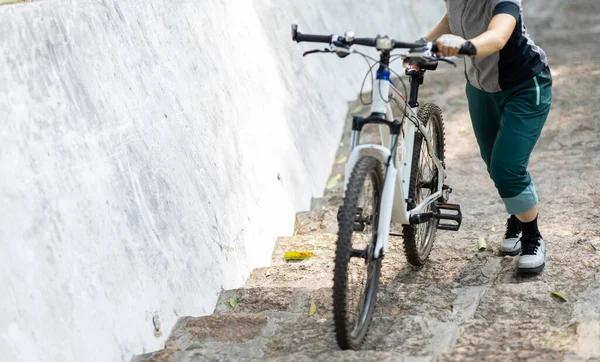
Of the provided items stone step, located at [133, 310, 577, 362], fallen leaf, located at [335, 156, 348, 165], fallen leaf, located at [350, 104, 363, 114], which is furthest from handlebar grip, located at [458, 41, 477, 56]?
fallen leaf, located at [350, 104, 363, 114]

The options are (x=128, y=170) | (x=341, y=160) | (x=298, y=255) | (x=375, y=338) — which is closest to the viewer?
(x=375, y=338)

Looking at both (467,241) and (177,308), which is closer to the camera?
(177,308)

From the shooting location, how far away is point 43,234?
288 centimetres

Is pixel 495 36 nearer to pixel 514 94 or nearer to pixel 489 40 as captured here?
pixel 489 40

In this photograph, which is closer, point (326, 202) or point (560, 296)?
point (560, 296)

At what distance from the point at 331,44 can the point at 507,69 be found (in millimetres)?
1027

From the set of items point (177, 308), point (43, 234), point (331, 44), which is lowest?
point (177, 308)

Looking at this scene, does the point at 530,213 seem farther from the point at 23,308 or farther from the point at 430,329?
the point at 23,308

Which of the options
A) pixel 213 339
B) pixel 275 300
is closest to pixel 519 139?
pixel 275 300

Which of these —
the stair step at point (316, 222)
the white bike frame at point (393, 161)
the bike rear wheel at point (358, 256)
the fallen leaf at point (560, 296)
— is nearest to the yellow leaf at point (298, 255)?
the stair step at point (316, 222)

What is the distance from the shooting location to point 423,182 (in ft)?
14.5

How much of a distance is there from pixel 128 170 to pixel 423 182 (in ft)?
5.53

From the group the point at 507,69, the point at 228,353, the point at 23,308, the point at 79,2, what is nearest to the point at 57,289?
the point at 23,308

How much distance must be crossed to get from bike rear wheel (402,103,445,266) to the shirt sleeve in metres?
0.78
